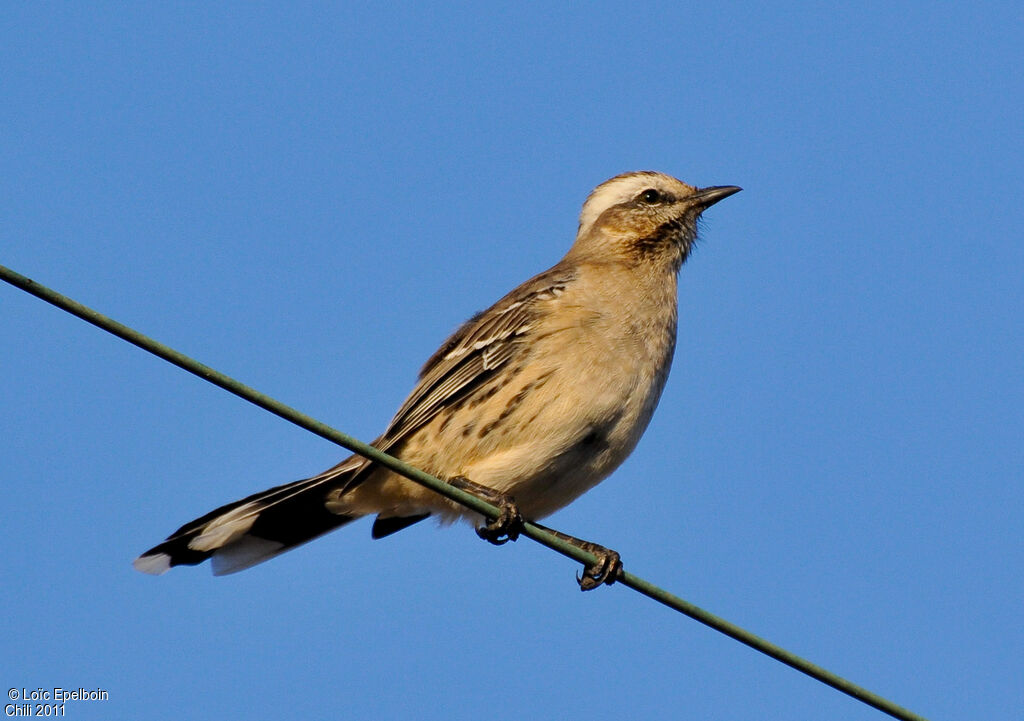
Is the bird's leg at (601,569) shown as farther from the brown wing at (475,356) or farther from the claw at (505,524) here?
the brown wing at (475,356)

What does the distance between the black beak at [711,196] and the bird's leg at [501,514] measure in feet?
11.6

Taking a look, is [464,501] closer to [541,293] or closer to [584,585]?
[584,585]

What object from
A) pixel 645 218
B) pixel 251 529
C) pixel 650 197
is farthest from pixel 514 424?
pixel 650 197

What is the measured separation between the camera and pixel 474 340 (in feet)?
Result: 31.5

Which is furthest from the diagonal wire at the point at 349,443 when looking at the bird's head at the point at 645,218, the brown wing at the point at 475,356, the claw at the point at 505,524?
the bird's head at the point at 645,218

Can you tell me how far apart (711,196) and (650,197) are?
1.67 feet

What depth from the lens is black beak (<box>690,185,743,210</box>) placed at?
11.1m

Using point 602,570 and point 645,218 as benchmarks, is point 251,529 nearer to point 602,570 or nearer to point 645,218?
point 602,570

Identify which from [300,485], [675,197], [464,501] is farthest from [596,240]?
[464,501]

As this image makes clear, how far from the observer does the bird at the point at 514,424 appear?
345 inches

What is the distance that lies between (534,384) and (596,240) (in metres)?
2.35

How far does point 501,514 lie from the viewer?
26.0ft

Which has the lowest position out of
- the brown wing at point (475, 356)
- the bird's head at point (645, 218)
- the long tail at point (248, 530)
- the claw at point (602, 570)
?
the claw at point (602, 570)

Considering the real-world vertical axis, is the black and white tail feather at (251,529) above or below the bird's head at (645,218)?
below
